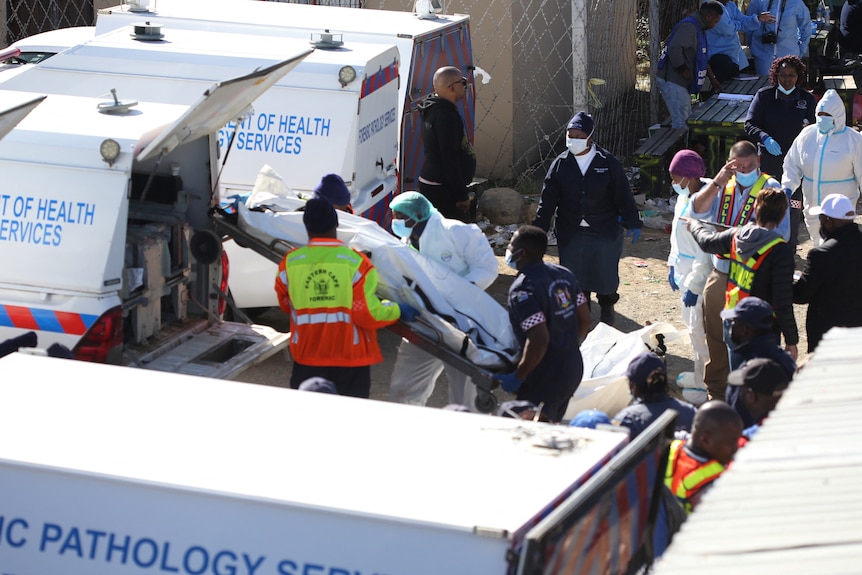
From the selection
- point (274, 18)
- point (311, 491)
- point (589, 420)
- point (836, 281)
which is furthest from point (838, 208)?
point (274, 18)

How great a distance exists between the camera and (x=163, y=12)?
33.1 feet

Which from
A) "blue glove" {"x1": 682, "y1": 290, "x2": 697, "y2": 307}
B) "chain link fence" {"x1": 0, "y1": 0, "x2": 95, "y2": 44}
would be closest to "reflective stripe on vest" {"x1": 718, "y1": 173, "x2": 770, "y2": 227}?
"blue glove" {"x1": 682, "y1": 290, "x2": 697, "y2": 307}

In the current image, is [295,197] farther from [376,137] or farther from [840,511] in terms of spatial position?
[840,511]

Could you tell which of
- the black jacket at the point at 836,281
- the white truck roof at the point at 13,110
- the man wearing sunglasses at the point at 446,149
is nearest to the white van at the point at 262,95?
the man wearing sunglasses at the point at 446,149

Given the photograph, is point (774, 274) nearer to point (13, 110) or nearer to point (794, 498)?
point (13, 110)

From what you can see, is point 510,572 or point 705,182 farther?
point 705,182

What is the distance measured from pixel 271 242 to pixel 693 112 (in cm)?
779

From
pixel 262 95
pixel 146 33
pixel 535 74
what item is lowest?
pixel 535 74

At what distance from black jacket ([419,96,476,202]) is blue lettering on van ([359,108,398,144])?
445mm

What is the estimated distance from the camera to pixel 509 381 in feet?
21.1

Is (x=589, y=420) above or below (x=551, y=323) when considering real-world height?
above

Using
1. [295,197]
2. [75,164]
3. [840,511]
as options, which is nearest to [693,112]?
[295,197]

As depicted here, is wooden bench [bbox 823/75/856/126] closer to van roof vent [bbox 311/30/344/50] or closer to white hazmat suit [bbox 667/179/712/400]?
white hazmat suit [bbox 667/179/712/400]

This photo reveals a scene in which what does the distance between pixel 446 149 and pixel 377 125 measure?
0.98m
